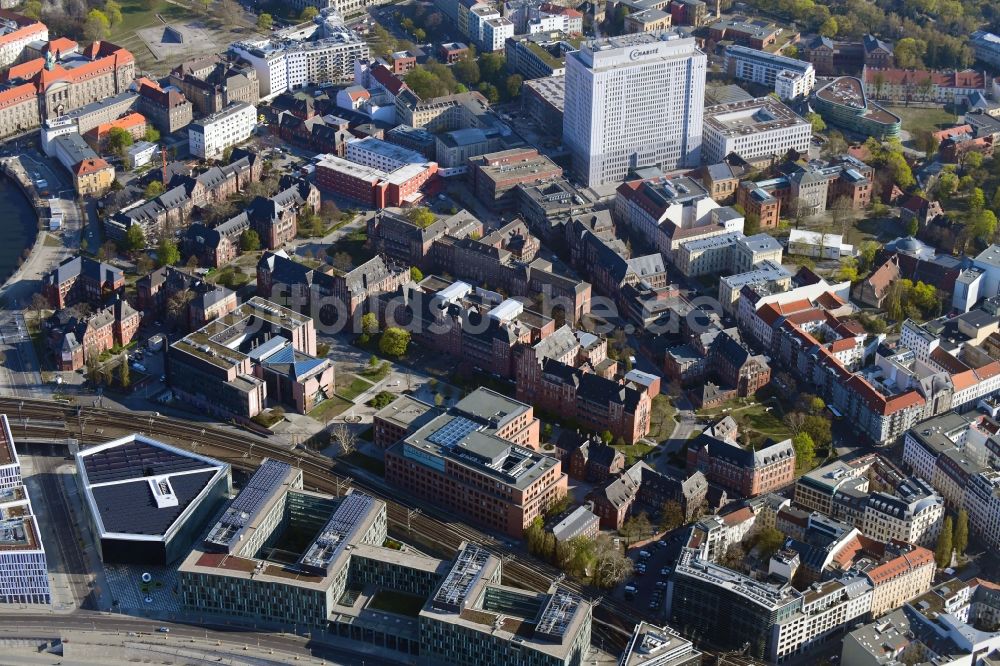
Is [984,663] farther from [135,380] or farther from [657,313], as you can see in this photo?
[135,380]

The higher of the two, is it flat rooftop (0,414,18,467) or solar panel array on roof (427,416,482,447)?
flat rooftop (0,414,18,467)

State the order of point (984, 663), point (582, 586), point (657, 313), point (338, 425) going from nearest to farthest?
point (984, 663) → point (582, 586) → point (338, 425) → point (657, 313)

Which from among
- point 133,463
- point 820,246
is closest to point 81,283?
point 133,463

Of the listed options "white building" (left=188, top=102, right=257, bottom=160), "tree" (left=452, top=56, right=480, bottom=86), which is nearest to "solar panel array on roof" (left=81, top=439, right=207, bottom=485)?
"white building" (left=188, top=102, right=257, bottom=160)

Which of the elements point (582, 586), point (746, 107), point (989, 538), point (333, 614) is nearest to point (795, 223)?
point (746, 107)

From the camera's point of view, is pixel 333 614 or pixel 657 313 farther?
pixel 657 313

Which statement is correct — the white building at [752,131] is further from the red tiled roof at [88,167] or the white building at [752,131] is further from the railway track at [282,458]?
the railway track at [282,458]

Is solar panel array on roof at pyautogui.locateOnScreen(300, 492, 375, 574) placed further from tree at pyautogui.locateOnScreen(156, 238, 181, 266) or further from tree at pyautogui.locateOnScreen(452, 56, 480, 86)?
tree at pyautogui.locateOnScreen(452, 56, 480, 86)
